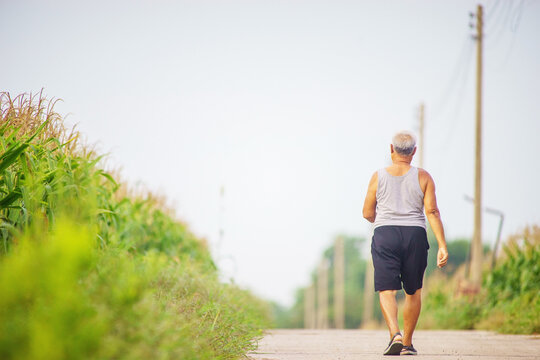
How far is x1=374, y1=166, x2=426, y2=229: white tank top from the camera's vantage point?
5.79 meters

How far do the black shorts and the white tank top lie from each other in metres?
0.08

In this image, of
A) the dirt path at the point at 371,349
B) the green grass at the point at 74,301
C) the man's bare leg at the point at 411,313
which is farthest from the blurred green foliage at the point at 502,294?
the green grass at the point at 74,301

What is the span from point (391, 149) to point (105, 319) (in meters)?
4.04

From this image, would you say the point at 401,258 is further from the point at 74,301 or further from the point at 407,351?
the point at 74,301

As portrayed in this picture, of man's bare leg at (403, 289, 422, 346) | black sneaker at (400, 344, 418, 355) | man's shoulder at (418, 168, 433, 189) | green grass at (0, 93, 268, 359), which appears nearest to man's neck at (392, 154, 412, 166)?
man's shoulder at (418, 168, 433, 189)

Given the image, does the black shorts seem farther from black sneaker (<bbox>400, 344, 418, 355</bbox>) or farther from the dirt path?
the dirt path

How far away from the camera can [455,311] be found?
14.0 metres

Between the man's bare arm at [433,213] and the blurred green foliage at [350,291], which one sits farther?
the blurred green foliage at [350,291]

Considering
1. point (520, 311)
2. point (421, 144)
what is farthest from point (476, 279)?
point (421, 144)

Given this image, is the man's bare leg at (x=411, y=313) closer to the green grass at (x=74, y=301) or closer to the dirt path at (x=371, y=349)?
the dirt path at (x=371, y=349)

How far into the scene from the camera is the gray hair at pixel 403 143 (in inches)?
232

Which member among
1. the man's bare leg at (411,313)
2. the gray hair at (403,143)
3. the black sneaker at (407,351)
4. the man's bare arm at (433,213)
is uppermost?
the gray hair at (403,143)

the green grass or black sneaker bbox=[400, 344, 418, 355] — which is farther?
black sneaker bbox=[400, 344, 418, 355]

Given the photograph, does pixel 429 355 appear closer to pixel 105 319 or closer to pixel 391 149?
pixel 391 149
